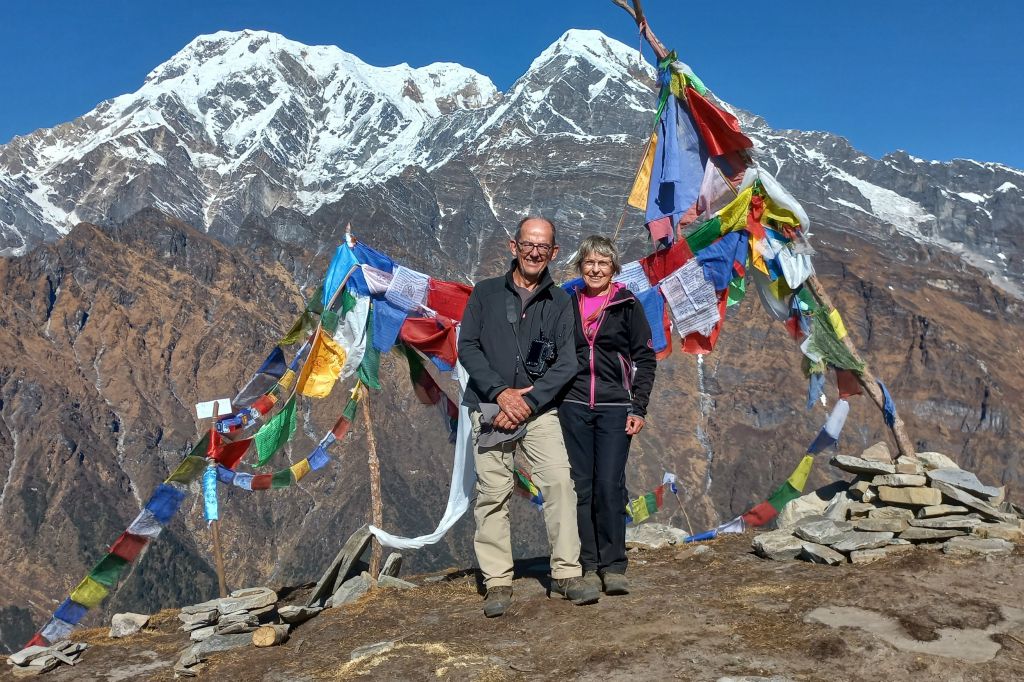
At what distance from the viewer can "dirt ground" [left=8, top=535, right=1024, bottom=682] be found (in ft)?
19.9

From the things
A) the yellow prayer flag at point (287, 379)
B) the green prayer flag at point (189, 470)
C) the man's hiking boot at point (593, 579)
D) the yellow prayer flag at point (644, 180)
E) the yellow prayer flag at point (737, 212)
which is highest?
the yellow prayer flag at point (644, 180)

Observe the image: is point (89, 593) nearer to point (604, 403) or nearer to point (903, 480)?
point (604, 403)

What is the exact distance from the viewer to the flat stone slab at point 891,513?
10391 millimetres

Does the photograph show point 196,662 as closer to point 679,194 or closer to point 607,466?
point 607,466

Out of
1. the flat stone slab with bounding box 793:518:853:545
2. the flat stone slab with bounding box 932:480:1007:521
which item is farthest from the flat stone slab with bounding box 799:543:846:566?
the flat stone slab with bounding box 932:480:1007:521

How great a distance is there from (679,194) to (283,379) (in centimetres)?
672

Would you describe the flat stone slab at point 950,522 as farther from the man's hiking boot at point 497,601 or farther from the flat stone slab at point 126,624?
the flat stone slab at point 126,624

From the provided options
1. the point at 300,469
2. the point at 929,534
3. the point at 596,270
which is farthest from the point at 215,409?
the point at 929,534

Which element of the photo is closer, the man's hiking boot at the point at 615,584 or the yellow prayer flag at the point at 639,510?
the man's hiking boot at the point at 615,584

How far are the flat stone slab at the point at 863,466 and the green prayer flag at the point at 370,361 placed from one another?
657cm

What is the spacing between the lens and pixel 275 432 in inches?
485

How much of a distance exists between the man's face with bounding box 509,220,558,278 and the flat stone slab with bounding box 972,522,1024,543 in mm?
5752

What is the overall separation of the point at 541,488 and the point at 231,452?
19.3 feet

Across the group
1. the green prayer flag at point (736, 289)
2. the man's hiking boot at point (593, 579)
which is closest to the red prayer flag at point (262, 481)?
the man's hiking boot at point (593, 579)
